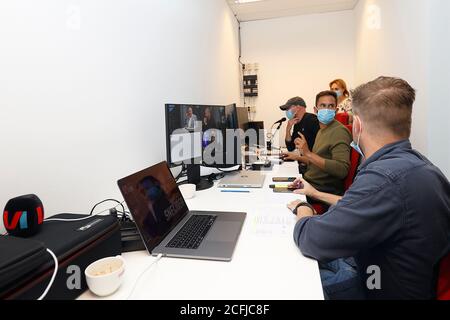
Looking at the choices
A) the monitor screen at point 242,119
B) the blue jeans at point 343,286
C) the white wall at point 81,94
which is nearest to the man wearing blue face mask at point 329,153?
the monitor screen at point 242,119

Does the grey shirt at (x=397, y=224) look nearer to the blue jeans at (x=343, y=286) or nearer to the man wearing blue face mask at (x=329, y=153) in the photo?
the blue jeans at (x=343, y=286)

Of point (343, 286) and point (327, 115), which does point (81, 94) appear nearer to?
point (343, 286)

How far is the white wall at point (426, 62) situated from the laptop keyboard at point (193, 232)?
1.68 metres

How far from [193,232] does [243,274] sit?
1.06 feet

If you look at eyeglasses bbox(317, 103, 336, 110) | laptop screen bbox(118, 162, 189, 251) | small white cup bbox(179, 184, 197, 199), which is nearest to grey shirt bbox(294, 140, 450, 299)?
laptop screen bbox(118, 162, 189, 251)

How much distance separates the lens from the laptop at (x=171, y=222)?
92 centimetres

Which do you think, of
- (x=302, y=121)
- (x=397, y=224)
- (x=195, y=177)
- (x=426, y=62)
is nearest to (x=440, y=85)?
(x=426, y=62)

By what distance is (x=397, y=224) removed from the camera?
79 cm

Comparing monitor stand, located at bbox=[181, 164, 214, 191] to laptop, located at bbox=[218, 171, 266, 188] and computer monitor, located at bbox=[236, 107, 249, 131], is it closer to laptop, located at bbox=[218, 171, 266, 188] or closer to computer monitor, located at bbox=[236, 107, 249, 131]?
laptop, located at bbox=[218, 171, 266, 188]

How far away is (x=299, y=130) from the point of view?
9.48ft

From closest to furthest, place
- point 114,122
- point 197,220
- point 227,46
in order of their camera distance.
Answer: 1. point 197,220
2. point 114,122
3. point 227,46
